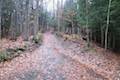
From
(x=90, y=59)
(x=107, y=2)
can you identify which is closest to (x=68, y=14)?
(x=107, y=2)

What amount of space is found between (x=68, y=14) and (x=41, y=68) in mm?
31043

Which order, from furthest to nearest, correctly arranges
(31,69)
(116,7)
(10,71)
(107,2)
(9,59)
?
(107,2)
(116,7)
(9,59)
(31,69)
(10,71)

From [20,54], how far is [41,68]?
14.8ft

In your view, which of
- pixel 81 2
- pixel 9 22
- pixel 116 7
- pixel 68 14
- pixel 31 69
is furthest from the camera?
pixel 68 14

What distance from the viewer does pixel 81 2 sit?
84.9ft

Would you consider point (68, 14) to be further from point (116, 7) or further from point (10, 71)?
point (10, 71)

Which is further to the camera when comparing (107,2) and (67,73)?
(107,2)

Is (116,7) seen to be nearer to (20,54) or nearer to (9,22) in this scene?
(20,54)

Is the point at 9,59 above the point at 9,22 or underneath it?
underneath

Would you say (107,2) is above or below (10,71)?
above

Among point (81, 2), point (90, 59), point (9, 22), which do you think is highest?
point (81, 2)

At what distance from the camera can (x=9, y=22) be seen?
30609 millimetres

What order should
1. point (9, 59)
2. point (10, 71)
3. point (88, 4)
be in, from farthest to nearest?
point (88, 4)
point (9, 59)
point (10, 71)

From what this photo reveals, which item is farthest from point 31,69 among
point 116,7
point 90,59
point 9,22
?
point 9,22
